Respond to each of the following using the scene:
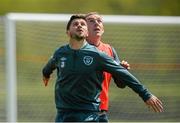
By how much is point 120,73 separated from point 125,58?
6.78ft

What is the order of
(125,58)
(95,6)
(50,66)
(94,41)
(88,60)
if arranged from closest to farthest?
(88,60) → (50,66) → (94,41) → (125,58) → (95,6)

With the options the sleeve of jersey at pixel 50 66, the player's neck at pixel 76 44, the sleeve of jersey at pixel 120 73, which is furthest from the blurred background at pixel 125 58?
the sleeve of jersey at pixel 120 73

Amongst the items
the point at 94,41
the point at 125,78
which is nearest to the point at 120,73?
the point at 125,78

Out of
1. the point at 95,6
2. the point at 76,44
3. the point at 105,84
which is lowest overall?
the point at 105,84

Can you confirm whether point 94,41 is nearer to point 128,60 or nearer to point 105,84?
point 105,84

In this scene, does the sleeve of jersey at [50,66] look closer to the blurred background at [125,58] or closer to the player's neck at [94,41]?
the player's neck at [94,41]

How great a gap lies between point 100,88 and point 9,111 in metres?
1.71

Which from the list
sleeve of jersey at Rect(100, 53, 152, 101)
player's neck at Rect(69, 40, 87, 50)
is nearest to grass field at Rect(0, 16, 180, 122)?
player's neck at Rect(69, 40, 87, 50)

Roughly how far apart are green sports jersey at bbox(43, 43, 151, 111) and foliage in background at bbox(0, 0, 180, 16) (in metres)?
9.49

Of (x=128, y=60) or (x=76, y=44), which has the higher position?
(x=76, y=44)

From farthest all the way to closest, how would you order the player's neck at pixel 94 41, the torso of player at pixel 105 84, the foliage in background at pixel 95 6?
the foliage in background at pixel 95 6 < the player's neck at pixel 94 41 < the torso of player at pixel 105 84

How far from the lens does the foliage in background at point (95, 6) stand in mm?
16891

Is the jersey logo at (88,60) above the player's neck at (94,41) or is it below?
below

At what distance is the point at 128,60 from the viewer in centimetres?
933
